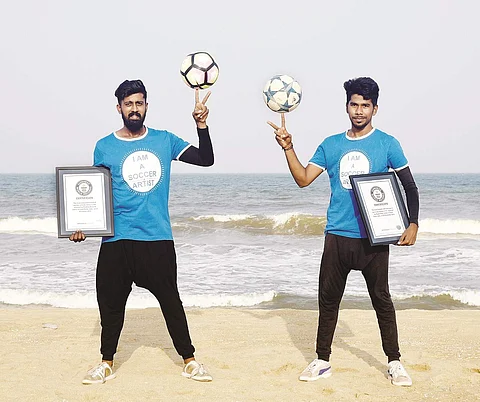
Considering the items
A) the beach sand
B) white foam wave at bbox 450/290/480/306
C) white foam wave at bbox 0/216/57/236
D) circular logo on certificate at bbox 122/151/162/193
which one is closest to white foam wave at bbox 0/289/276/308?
the beach sand

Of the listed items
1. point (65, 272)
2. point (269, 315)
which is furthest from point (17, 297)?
point (269, 315)

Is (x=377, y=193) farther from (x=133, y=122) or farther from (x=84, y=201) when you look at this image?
(x=84, y=201)

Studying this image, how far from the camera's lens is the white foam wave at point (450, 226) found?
20.7 metres

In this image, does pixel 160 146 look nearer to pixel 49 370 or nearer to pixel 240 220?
pixel 49 370

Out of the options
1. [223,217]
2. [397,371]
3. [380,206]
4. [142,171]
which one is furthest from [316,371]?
[223,217]

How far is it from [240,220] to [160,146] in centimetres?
1891

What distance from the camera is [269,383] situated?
15.5 feet

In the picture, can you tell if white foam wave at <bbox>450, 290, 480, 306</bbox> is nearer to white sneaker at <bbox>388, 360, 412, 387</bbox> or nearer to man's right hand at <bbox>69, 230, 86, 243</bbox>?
white sneaker at <bbox>388, 360, 412, 387</bbox>

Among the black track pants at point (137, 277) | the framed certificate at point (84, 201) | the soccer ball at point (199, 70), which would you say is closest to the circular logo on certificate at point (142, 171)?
the framed certificate at point (84, 201)

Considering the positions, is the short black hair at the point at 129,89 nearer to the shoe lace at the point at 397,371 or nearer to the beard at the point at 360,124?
the beard at the point at 360,124

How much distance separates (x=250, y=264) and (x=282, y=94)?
26.6 feet

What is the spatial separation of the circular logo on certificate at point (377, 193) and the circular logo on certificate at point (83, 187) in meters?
2.03

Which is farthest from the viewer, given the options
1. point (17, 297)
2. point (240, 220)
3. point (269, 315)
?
point (240, 220)

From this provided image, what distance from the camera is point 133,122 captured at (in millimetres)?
4527
